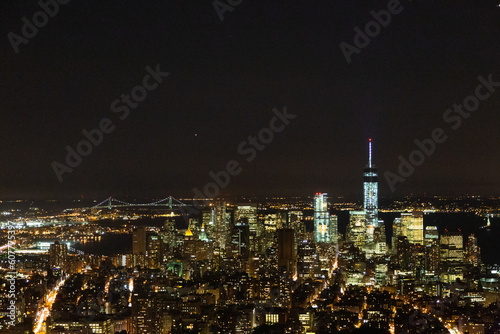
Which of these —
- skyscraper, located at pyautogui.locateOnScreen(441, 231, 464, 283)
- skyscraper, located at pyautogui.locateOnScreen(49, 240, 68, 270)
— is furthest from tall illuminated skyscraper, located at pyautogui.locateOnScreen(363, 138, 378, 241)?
skyscraper, located at pyautogui.locateOnScreen(49, 240, 68, 270)

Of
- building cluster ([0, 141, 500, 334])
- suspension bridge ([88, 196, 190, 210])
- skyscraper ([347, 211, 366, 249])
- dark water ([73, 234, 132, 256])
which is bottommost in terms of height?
building cluster ([0, 141, 500, 334])

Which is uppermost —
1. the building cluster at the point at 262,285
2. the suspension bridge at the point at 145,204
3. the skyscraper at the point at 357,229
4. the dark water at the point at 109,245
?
the suspension bridge at the point at 145,204

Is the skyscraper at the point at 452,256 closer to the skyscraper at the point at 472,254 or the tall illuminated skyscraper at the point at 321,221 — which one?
the skyscraper at the point at 472,254

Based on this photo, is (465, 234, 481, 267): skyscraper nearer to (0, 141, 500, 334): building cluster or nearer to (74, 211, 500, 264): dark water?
(0, 141, 500, 334): building cluster

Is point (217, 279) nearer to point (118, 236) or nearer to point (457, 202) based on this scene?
point (118, 236)

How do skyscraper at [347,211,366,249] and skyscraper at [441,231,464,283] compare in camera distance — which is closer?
skyscraper at [441,231,464,283]

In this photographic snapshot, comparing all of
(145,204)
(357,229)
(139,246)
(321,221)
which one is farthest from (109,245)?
(145,204)

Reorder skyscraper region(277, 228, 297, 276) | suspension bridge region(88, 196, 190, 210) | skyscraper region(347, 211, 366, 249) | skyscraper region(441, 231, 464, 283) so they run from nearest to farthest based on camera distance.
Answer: skyscraper region(441, 231, 464, 283) → skyscraper region(277, 228, 297, 276) → skyscraper region(347, 211, 366, 249) → suspension bridge region(88, 196, 190, 210)

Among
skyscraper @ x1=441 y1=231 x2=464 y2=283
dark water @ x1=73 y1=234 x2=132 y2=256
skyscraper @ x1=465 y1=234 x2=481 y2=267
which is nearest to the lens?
skyscraper @ x1=441 y1=231 x2=464 y2=283

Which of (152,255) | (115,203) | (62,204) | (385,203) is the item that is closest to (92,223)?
(62,204)

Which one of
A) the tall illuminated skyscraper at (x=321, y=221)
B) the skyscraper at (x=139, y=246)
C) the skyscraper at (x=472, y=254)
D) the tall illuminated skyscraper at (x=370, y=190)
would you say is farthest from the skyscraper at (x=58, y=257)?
the tall illuminated skyscraper at (x=370, y=190)

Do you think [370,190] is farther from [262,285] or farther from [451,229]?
[262,285]
